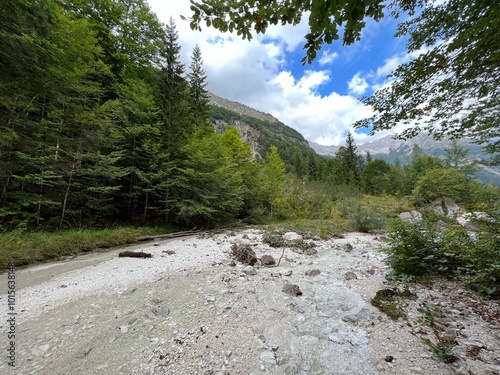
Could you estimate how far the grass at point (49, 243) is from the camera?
4.98m

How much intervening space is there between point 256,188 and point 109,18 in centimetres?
1421

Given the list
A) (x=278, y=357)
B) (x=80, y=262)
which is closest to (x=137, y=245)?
(x=80, y=262)

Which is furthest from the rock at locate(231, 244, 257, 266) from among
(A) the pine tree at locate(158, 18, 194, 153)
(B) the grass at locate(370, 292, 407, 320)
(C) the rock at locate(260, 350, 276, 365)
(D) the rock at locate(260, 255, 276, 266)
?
(A) the pine tree at locate(158, 18, 194, 153)

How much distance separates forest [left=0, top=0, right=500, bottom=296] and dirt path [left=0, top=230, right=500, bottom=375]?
1754 mm

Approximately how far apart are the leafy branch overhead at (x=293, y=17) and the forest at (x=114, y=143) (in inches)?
133

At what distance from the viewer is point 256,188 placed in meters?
15.3

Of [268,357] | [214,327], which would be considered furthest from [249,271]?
[268,357]

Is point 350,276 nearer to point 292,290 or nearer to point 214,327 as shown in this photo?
point 292,290

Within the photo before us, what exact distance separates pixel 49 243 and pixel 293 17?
797 centimetres

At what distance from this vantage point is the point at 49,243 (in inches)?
227

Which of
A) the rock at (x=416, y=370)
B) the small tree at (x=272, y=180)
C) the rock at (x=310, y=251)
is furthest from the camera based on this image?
the small tree at (x=272, y=180)

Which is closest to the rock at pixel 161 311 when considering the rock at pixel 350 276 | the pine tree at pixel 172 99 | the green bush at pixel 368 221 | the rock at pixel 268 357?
the rock at pixel 268 357

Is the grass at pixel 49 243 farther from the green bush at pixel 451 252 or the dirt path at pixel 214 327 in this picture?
the green bush at pixel 451 252

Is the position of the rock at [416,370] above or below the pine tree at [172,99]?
below
